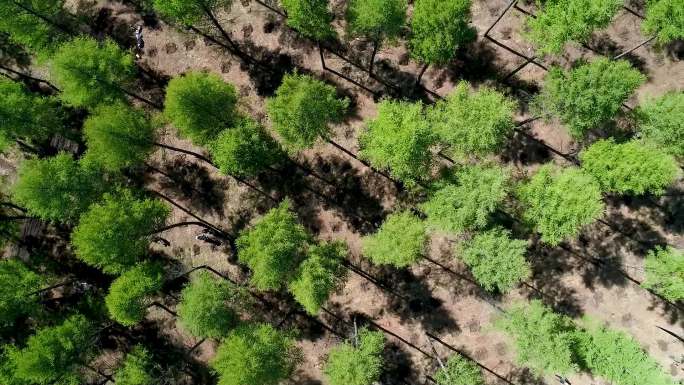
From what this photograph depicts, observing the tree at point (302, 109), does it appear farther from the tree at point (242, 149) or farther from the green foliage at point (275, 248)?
the green foliage at point (275, 248)

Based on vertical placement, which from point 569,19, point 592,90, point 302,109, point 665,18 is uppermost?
point 665,18

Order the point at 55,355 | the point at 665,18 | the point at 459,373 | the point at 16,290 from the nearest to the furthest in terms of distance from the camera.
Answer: the point at 665,18 < the point at 55,355 < the point at 16,290 < the point at 459,373

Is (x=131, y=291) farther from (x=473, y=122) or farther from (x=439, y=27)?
(x=439, y=27)

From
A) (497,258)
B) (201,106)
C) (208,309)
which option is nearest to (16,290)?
(208,309)

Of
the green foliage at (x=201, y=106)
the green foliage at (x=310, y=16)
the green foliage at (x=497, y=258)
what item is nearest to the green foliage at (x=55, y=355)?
the green foliage at (x=201, y=106)

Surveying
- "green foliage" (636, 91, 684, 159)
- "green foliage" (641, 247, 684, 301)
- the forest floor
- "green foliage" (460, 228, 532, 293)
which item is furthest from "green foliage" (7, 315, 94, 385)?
"green foliage" (636, 91, 684, 159)

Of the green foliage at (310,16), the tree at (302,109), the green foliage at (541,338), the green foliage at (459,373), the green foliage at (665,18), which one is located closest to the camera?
the green foliage at (665,18)
